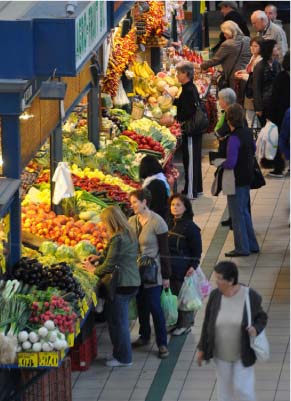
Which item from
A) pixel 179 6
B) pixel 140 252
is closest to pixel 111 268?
pixel 140 252

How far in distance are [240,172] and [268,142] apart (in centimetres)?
207

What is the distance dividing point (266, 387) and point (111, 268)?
1.66 metres

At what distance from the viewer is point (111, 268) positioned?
467 inches

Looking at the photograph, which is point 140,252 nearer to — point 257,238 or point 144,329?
point 144,329

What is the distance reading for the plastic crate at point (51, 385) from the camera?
1083 cm

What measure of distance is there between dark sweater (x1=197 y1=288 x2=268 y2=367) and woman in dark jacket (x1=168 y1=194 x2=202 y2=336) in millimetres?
2191

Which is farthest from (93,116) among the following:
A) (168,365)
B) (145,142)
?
(168,365)

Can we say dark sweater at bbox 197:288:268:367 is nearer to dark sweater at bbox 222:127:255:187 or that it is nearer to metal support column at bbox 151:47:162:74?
dark sweater at bbox 222:127:255:187

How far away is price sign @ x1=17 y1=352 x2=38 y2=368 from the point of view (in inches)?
408

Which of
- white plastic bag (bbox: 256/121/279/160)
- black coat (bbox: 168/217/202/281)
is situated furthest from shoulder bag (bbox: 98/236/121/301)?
white plastic bag (bbox: 256/121/279/160)

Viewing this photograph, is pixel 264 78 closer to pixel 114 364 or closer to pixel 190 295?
pixel 190 295

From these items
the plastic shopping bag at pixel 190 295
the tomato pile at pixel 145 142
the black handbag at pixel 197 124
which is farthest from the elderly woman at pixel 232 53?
the plastic shopping bag at pixel 190 295

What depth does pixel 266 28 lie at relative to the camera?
72.9 feet

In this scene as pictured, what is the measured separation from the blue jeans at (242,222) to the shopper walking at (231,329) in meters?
4.72
